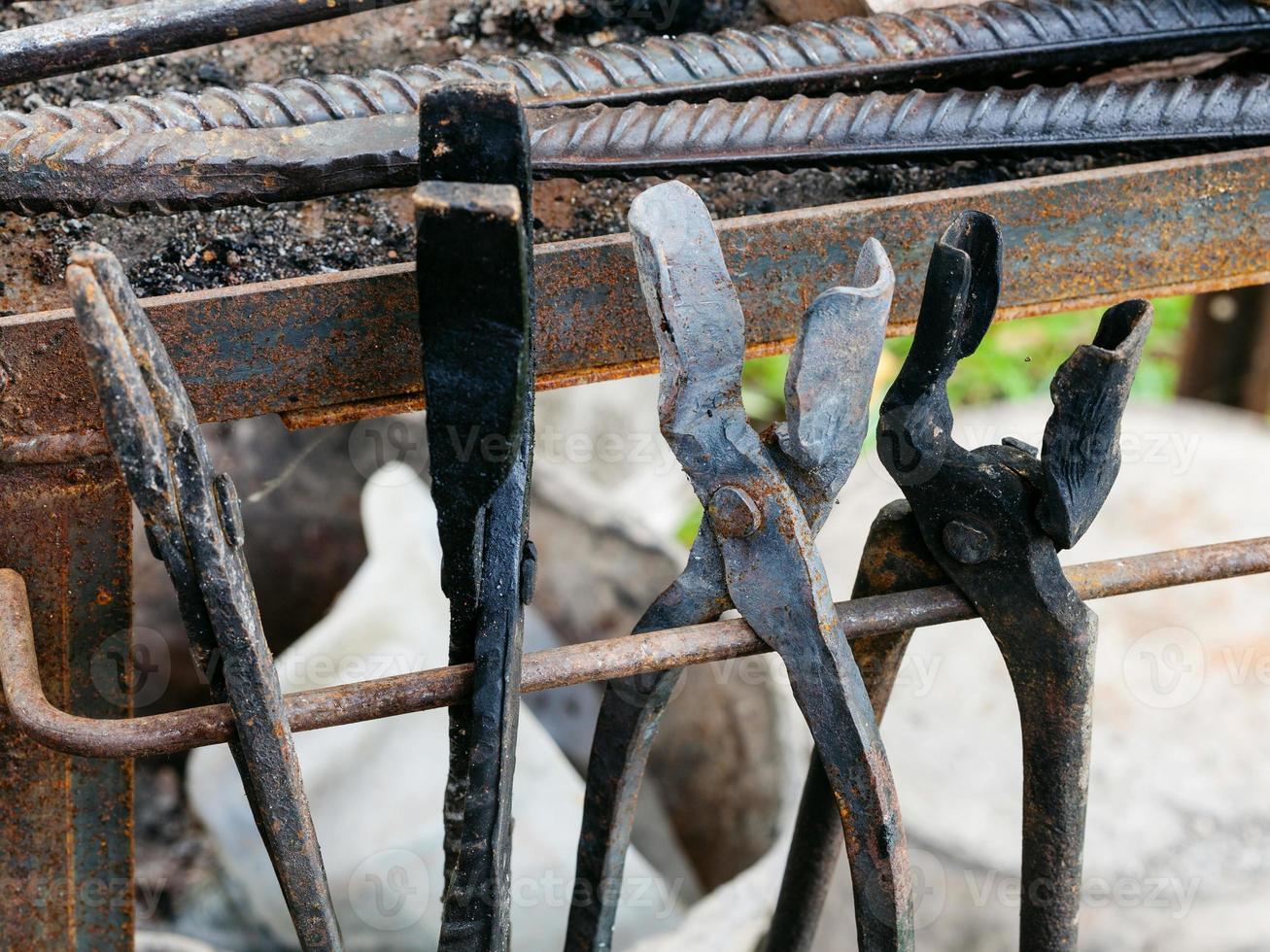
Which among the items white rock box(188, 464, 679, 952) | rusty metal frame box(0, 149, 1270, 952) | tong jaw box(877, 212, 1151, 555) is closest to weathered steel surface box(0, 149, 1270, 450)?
rusty metal frame box(0, 149, 1270, 952)

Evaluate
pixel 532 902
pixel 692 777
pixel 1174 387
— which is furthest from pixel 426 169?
pixel 1174 387

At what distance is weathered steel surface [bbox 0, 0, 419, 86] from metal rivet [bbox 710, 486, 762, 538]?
34cm

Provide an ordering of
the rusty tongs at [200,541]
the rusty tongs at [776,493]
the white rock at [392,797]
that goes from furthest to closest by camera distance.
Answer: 1. the white rock at [392,797]
2. the rusty tongs at [776,493]
3. the rusty tongs at [200,541]

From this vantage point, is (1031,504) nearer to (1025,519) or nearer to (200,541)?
(1025,519)

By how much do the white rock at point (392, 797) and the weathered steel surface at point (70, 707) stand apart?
492mm

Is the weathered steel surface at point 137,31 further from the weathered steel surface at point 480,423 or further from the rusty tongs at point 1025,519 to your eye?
the rusty tongs at point 1025,519

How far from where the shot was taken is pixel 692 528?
232cm

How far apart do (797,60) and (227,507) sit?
45 centimetres

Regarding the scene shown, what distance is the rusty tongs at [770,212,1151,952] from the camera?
23.4 inches

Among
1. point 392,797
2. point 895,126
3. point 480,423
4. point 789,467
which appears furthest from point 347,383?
point 392,797

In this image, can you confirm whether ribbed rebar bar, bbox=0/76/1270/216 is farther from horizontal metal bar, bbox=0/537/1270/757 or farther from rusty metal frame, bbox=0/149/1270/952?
horizontal metal bar, bbox=0/537/1270/757

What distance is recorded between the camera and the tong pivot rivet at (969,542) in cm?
65

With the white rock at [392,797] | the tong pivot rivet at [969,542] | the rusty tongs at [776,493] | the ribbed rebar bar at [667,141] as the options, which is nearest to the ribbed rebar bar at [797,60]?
the ribbed rebar bar at [667,141]

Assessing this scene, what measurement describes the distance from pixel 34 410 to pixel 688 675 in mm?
976
